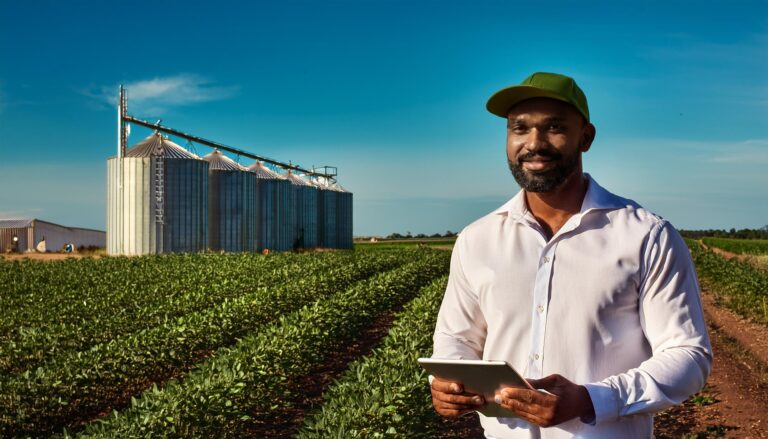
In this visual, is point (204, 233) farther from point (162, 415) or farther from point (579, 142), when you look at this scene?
point (579, 142)

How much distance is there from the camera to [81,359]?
7.84 meters

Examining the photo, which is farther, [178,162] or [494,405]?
[178,162]

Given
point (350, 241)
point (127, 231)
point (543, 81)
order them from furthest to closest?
1. point (350, 241)
2. point (127, 231)
3. point (543, 81)

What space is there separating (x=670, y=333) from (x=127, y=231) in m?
28.4

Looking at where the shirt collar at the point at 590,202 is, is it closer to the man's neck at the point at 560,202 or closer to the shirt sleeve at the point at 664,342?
the man's neck at the point at 560,202

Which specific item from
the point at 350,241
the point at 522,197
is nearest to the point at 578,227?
the point at 522,197

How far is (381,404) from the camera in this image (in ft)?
16.6

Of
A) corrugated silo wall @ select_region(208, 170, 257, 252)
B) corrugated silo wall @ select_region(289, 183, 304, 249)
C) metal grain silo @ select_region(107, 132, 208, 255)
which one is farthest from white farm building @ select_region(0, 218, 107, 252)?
corrugated silo wall @ select_region(289, 183, 304, 249)

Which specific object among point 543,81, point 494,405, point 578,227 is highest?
point 543,81

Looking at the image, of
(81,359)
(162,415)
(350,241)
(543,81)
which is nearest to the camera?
(543,81)

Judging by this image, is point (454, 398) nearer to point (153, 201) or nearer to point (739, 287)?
point (739, 287)

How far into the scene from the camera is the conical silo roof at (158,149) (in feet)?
92.7

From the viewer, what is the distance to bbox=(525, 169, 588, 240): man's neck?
2.24 metres

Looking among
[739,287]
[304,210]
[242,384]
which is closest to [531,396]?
[242,384]
